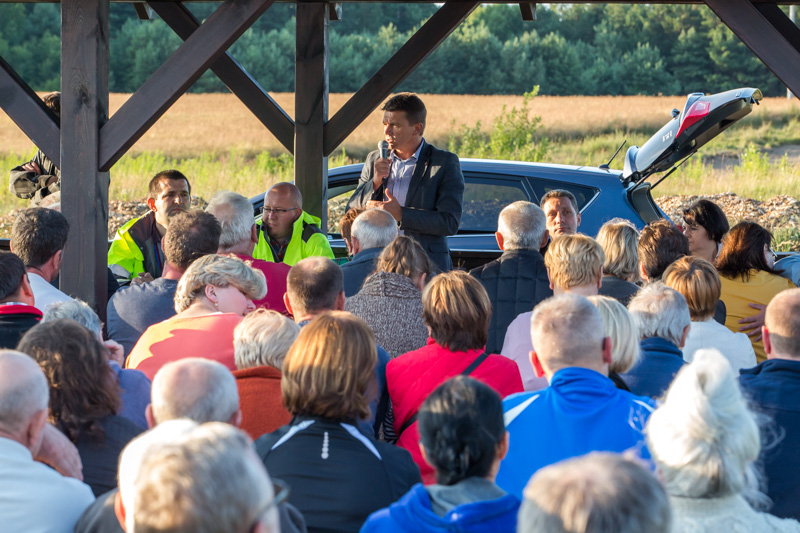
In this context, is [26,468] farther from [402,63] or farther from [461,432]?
[402,63]

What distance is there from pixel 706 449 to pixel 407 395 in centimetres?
138

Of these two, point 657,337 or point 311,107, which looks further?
point 311,107

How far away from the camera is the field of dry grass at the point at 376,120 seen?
2611 centimetres

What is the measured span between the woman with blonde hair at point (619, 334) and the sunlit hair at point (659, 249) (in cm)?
173

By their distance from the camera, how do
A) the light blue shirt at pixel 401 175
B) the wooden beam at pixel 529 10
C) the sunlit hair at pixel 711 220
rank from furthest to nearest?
the wooden beam at pixel 529 10
the light blue shirt at pixel 401 175
the sunlit hair at pixel 711 220

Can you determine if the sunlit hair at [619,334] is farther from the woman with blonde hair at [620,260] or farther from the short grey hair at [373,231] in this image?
the short grey hair at [373,231]

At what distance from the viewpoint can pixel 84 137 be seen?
15.7 feet

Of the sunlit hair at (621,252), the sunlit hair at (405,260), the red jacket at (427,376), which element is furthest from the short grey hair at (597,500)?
the sunlit hair at (621,252)

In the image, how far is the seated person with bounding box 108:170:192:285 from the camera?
5.74 m

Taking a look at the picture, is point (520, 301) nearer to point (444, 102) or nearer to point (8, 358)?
point (8, 358)

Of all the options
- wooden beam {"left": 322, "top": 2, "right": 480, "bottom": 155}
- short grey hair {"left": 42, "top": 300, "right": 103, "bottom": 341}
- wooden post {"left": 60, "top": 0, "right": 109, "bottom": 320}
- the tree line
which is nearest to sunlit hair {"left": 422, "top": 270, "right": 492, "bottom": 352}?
short grey hair {"left": 42, "top": 300, "right": 103, "bottom": 341}

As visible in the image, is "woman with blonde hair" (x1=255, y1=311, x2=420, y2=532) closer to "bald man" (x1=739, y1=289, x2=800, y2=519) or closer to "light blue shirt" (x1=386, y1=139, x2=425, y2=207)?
"bald man" (x1=739, y1=289, x2=800, y2=519)

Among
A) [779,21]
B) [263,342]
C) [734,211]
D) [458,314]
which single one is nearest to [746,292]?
[458,314]

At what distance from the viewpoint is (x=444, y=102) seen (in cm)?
3133
